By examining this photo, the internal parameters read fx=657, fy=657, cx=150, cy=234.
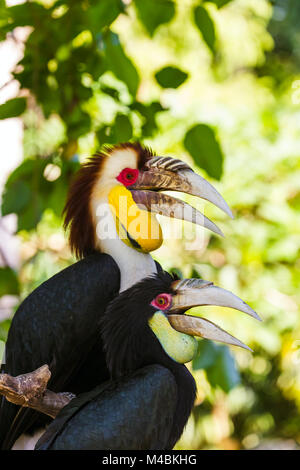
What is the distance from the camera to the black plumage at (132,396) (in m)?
1.38

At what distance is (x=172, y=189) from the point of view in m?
1.74

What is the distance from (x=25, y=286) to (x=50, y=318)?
2.84ft

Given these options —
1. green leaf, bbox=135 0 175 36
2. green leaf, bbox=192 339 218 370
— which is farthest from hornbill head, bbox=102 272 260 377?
green leaf, bbox=135 0 175 36

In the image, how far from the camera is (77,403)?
1.48 m

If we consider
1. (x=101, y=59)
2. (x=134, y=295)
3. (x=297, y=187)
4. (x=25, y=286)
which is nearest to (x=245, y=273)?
(x=297, y=187)

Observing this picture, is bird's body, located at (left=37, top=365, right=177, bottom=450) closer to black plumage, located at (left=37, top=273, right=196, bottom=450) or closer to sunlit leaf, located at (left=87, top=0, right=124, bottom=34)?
black plumage, located at (left=37, top=273, right=196, bottom=450)

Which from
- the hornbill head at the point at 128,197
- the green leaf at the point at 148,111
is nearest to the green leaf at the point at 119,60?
the green leaf at the point at 148,111

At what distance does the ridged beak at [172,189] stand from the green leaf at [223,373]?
1.64 feet

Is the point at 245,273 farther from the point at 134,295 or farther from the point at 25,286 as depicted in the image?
the point at 134,295

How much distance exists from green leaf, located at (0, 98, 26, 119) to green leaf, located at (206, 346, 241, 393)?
966mm

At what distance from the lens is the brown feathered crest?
1939 mm

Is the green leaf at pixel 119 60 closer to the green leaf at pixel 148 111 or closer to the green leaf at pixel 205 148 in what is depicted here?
the green leaf at pixel 148 111

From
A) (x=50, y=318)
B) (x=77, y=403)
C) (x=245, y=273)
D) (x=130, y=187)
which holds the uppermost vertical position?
(x=130, y=187)
